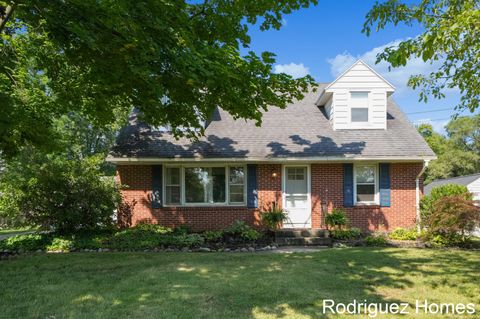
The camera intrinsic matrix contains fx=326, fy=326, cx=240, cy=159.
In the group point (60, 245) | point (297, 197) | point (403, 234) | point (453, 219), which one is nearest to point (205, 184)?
point (297, 197)

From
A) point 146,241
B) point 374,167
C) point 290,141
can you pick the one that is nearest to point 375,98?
point 374,167

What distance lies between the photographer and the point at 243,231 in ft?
35.0

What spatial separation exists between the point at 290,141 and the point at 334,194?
2505 mm

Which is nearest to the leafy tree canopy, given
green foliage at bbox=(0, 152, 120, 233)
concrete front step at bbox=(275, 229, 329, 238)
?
concrete front step at bbox=(275, 229, 329, 238)

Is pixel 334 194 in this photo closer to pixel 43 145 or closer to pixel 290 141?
pixel 290 141

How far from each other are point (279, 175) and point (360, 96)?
4.46 m

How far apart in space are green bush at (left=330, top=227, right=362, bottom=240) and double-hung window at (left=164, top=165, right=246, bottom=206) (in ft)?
11.1

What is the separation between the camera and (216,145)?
1200cm

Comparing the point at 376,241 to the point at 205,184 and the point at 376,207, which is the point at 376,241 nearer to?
the point at 376,207

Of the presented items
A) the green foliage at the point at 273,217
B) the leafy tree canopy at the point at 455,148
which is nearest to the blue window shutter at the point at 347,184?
the green foliage at the point at 273,217

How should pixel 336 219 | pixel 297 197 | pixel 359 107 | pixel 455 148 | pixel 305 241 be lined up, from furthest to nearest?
pixel 455 148 → pixel 359 107 → pixel 297 197 → pixel 336 219 → pixel 305 241

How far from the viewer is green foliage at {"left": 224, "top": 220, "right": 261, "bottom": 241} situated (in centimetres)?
1050

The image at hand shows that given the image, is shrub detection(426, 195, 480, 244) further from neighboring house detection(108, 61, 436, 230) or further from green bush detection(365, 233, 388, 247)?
neighboring house detection(108, 61, 436, 230)

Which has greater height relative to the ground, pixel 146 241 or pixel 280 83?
pixel 280 83
